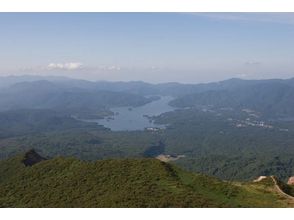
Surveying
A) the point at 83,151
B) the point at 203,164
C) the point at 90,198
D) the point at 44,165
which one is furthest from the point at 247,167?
the point at 90,198

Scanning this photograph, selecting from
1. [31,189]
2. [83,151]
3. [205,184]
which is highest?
[205,184]

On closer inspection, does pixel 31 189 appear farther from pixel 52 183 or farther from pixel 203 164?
pixel 203 164

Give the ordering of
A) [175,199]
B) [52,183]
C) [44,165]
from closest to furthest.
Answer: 1. [175,199]
2. [52,183]
3. [44,165]

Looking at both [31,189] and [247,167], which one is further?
[247,167]

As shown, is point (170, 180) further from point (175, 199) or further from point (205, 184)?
point (175, 199)

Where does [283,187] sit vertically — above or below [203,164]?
above

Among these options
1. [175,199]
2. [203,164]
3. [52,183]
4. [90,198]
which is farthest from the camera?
[203,164]
